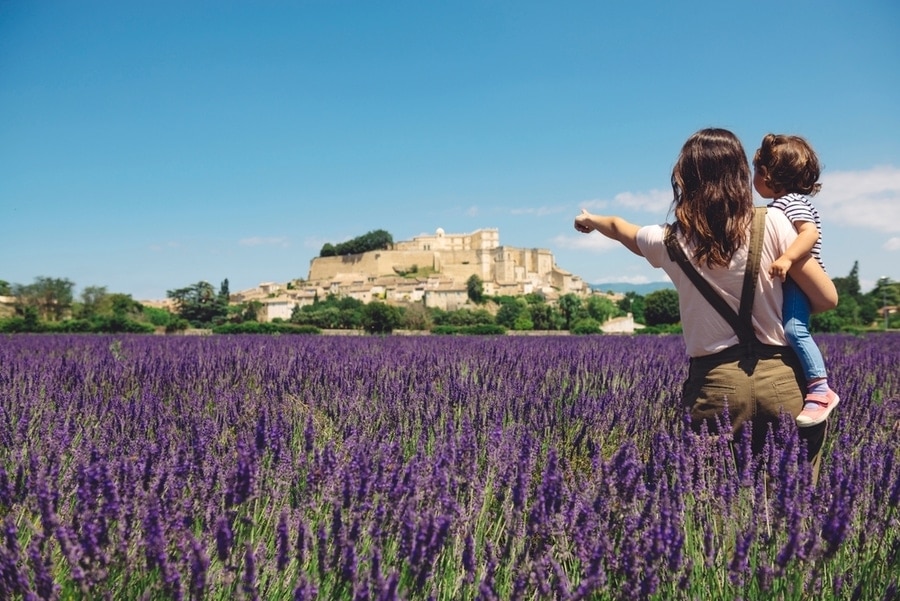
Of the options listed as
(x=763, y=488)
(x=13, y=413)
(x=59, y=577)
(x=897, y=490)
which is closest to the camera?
(x=59, y=577)

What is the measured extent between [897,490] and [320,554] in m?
1.27

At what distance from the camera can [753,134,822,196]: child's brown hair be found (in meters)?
2.21

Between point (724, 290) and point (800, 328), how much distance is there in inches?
9.5

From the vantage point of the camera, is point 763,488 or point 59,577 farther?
point 763,488

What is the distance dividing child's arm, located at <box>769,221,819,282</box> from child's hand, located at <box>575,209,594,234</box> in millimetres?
588

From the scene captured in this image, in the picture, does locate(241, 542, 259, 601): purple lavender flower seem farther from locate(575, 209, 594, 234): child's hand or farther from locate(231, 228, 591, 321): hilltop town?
locate(231, 228, 591, 321): hilltop town

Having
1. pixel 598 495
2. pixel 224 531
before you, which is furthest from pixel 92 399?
pixel 598 495

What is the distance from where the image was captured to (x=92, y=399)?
3.31m

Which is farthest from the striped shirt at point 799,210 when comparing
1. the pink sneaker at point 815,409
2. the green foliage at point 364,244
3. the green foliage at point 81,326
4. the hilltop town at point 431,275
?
the green foliage at point 364,244

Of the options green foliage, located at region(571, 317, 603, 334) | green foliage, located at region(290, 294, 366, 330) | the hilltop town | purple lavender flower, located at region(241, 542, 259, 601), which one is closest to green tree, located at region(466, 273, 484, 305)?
the hilltop town

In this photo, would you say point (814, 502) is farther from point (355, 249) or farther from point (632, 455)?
point (355, 249)

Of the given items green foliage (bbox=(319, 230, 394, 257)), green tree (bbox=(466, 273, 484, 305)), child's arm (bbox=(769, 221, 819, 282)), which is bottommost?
child's arm (bbox=(769, 221, 819, 282))

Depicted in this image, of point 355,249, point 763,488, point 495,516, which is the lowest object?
point 495,516

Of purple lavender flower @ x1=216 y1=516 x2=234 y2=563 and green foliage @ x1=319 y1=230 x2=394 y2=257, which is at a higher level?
green foliage @ x1=319 y1=230 x2=394 y2=257
